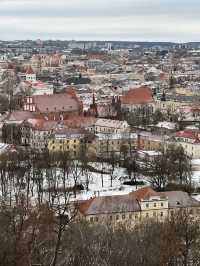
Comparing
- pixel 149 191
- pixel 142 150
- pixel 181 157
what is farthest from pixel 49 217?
pixel 142 150

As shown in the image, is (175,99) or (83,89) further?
(83,89)

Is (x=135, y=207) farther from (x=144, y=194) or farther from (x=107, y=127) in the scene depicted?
(x=107, y=127)

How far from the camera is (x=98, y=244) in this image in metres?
18.3

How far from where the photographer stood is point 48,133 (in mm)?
42469

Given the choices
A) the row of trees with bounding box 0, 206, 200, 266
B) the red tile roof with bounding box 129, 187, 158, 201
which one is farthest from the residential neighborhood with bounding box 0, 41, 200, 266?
the row of trees with bounding box 0, 206, 200, 266

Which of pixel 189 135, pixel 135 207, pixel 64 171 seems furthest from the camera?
pixel 189 135

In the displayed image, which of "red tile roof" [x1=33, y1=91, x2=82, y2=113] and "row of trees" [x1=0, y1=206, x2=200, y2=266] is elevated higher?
"row of trees" [x1=0, y1=206, x2=200, y2=266]

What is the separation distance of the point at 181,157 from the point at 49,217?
64.2ft

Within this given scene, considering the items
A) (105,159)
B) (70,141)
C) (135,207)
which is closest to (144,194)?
(135,207)

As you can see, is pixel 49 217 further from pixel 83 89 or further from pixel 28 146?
pixel 83 89

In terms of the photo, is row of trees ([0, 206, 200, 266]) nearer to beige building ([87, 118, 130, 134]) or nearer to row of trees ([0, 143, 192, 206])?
row of trees ([0, 143, 192, 206])

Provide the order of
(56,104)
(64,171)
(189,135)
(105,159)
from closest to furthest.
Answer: (64,171) < (105,159) < (189,135) < (56,104)

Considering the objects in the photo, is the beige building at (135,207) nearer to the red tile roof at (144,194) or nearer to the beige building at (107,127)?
the red tile roof at (144,194)

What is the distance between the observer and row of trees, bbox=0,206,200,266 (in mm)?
15633
